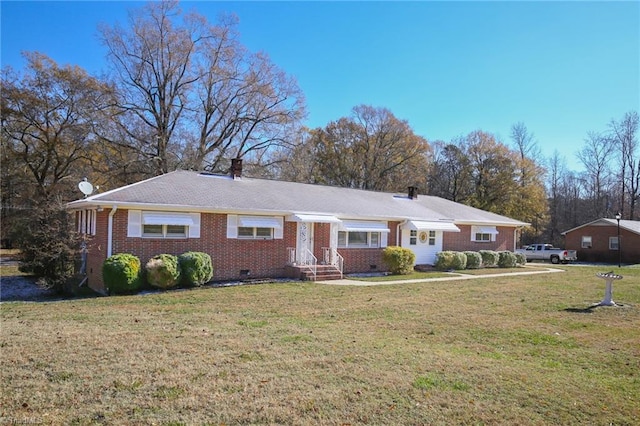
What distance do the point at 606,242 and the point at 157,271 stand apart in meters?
35.6

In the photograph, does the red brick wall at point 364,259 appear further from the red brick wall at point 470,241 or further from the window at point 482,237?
the window at point 482,237

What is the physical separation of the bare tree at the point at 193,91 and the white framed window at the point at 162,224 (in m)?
13.9

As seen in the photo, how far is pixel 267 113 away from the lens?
3238cm

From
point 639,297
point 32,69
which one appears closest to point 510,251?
point 639,297

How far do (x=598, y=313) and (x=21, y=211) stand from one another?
95.1 feet

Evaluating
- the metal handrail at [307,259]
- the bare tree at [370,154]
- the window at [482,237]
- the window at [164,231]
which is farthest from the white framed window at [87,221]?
the bare tree at [370,154]

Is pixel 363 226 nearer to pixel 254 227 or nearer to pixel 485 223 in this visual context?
pixel 254 227

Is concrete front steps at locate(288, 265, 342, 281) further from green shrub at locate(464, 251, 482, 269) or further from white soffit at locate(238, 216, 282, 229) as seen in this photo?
green shrub at locate(464, 251, 482, 269)

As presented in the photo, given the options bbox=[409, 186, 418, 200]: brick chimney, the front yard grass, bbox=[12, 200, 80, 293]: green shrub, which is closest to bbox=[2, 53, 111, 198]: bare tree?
bbox=[12, 200, 80, 293]: green shrub

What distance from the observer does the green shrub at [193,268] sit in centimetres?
1441

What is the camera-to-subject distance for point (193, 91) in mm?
31312

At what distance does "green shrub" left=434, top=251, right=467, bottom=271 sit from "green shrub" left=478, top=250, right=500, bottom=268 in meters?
2.09

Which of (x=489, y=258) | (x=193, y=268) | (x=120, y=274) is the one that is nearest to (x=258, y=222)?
(x=193, y=268)

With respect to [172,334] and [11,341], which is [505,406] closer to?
[172,334]
